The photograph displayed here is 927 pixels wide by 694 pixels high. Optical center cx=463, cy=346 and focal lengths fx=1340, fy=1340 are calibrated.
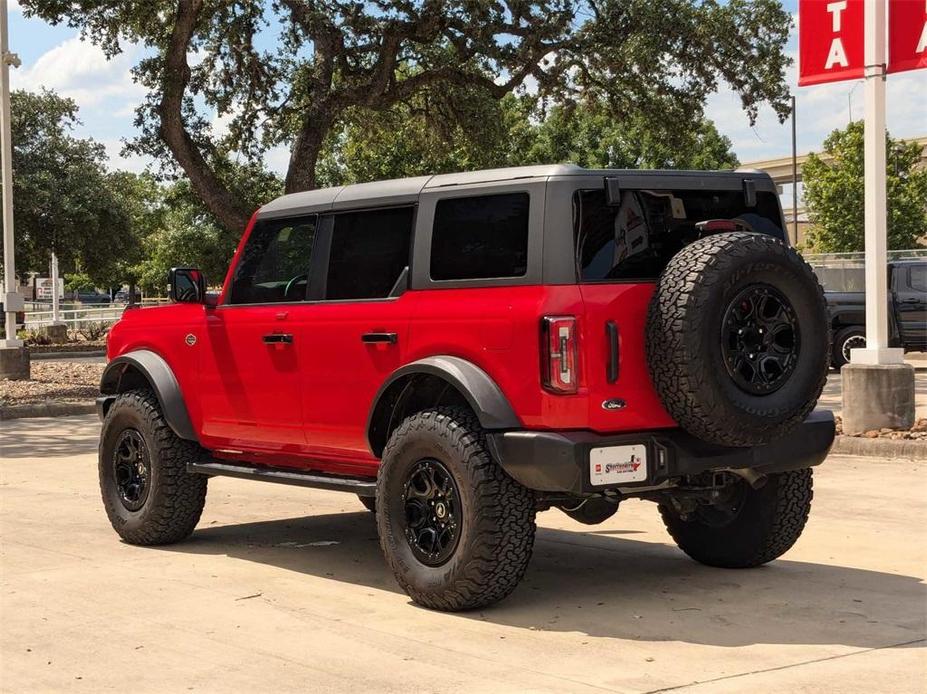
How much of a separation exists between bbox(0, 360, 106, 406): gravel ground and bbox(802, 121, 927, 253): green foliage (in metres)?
37.0

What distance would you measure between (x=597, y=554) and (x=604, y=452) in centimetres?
213

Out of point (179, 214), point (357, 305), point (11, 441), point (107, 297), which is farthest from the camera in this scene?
point (107, 297)

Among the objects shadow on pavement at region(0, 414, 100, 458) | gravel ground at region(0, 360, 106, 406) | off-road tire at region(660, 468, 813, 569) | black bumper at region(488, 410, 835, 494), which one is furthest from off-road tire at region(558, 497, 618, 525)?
gravel ground at region(0, 360, 106, 406)

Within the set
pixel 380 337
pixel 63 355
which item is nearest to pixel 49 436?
pixel 380 337

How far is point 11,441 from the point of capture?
598 inches

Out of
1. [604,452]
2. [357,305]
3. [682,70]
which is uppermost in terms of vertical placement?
[682,70]

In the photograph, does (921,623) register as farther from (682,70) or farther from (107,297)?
(107,297)

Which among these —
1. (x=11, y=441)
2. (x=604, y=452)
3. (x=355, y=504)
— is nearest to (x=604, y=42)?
(x=11, y=441)

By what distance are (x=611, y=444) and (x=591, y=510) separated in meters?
0.80

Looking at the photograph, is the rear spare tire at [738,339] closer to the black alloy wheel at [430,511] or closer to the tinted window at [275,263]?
the black alloy wheel at [430,511]

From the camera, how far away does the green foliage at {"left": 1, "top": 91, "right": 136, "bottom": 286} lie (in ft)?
113

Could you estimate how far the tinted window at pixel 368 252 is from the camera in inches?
276

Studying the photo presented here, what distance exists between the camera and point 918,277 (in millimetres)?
22812

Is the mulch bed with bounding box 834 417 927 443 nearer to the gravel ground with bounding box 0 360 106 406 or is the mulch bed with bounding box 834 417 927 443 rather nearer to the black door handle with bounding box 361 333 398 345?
the black door handle with bounding box 361 333 398 345
